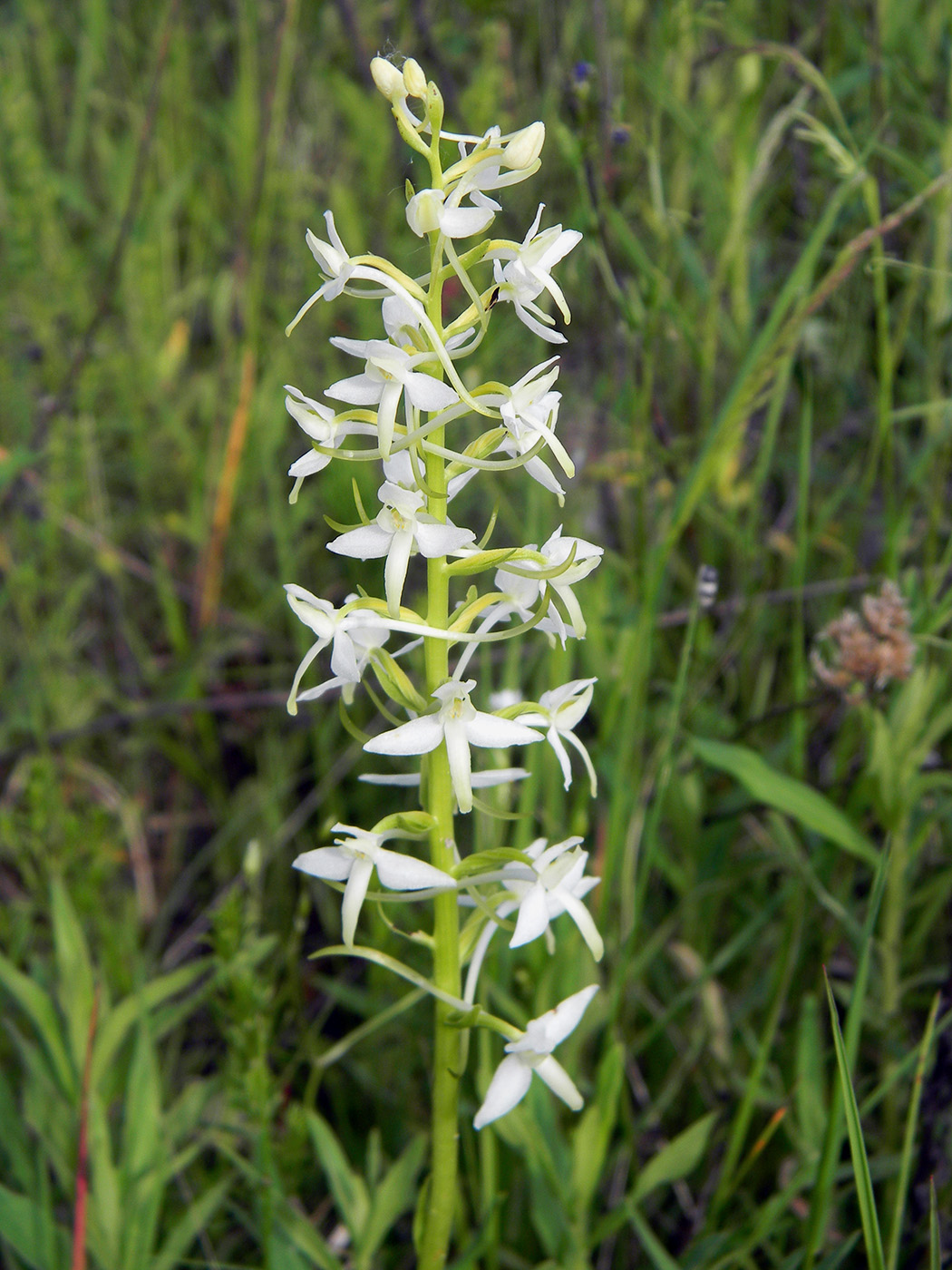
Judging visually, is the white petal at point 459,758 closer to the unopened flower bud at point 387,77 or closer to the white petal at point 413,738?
the white petal at point 413,738

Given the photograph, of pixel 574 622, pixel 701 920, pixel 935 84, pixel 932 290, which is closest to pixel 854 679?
pixel 701 920

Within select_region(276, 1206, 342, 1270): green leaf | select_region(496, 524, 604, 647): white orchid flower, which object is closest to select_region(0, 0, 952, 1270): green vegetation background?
select_region(276, 1206, 342, 1270): green leaf

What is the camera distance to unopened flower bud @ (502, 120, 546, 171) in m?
0.96

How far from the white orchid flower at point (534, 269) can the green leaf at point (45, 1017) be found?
1140mm

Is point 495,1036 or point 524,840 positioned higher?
point 524,840

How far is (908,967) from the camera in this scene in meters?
1.78

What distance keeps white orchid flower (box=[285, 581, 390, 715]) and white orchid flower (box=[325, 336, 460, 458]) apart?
0.53 ft

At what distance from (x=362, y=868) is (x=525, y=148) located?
0.72 meters

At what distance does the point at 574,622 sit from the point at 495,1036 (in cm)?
76

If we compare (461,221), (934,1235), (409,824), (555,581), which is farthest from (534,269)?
(934,1235)

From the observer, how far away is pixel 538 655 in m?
2.06

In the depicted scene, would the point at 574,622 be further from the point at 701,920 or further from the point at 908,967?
the point at 908,967

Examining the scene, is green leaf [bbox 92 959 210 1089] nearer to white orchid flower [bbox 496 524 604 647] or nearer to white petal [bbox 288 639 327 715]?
white petal [bbox 288 639 327 715]

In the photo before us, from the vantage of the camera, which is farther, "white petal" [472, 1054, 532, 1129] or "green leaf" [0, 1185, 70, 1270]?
"green leaf" [0, 1185, 70, 1270]
